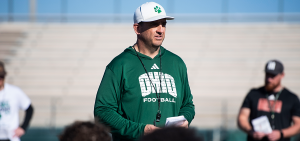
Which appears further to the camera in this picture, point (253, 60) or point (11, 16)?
point (11, 16)

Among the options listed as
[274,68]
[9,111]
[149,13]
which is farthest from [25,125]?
[274,68]

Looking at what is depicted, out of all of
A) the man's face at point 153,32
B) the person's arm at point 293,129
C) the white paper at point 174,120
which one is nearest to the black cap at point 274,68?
the person's arm at point 293,129

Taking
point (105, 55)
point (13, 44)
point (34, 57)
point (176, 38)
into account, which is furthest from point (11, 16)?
point (176, 38)

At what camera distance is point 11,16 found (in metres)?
20.0

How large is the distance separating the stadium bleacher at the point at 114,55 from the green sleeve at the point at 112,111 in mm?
6673

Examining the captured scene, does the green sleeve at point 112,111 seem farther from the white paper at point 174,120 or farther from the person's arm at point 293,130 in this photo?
the person's arm at point 293,130

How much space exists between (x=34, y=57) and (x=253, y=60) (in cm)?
844

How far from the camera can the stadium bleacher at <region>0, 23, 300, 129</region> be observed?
1141cm

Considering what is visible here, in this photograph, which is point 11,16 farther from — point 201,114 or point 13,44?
point 201,114

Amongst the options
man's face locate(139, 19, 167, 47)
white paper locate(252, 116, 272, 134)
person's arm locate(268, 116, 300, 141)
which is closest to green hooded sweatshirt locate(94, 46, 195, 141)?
man's face locate(139, 19, 167, 47)

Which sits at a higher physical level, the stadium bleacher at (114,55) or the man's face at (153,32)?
the man's face at (153,32)

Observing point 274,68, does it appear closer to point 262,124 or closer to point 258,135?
point 262,124

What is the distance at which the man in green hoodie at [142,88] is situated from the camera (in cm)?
249

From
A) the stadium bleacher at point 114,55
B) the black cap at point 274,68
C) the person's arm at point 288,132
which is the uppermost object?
the black cap at point 274,68
